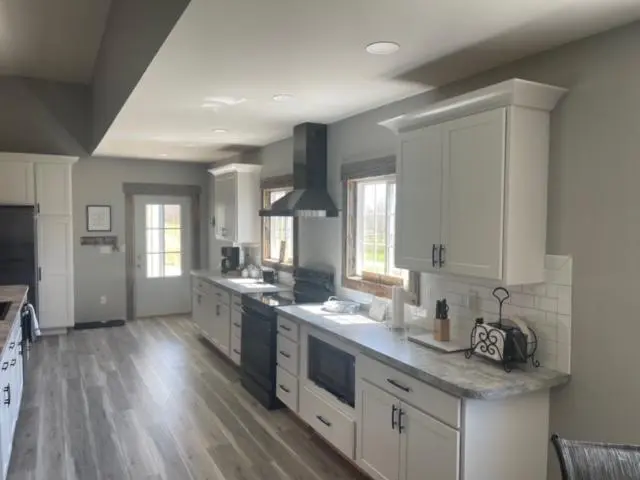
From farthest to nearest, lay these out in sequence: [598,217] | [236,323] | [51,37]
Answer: [51,37]
[236,323]
[598,217]

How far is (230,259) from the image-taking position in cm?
677

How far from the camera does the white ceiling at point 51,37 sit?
181 inches

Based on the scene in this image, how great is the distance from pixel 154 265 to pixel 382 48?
6407mm

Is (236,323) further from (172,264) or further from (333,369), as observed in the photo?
(172,264)

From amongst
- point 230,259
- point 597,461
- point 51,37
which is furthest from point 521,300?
point 51,37

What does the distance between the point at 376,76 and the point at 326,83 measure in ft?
1.09

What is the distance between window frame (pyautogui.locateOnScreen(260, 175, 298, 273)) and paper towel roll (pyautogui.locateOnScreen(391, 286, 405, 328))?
2.01 metres

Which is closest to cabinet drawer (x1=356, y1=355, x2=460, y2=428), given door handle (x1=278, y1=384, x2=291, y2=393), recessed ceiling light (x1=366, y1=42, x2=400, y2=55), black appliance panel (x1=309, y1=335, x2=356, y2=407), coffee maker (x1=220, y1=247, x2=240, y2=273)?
black appliance panel (x1=309, y1=335, x2=356, y2=407)

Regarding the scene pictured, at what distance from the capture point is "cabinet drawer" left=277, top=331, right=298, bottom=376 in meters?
3.94

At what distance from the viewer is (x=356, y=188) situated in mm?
4324

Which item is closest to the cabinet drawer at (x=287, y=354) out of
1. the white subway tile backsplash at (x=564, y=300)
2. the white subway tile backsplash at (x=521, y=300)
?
the white subway tile backsplash at (x=521, y=300)

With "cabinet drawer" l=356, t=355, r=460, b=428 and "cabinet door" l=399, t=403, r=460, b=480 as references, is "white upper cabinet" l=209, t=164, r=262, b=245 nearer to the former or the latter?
"cabinet drawer" l=356, t=355, r=460, b=428

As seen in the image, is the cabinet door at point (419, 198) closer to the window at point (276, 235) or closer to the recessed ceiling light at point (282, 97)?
the recessed ceiling light at point (282, 97)

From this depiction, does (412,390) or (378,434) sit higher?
(412,390)
